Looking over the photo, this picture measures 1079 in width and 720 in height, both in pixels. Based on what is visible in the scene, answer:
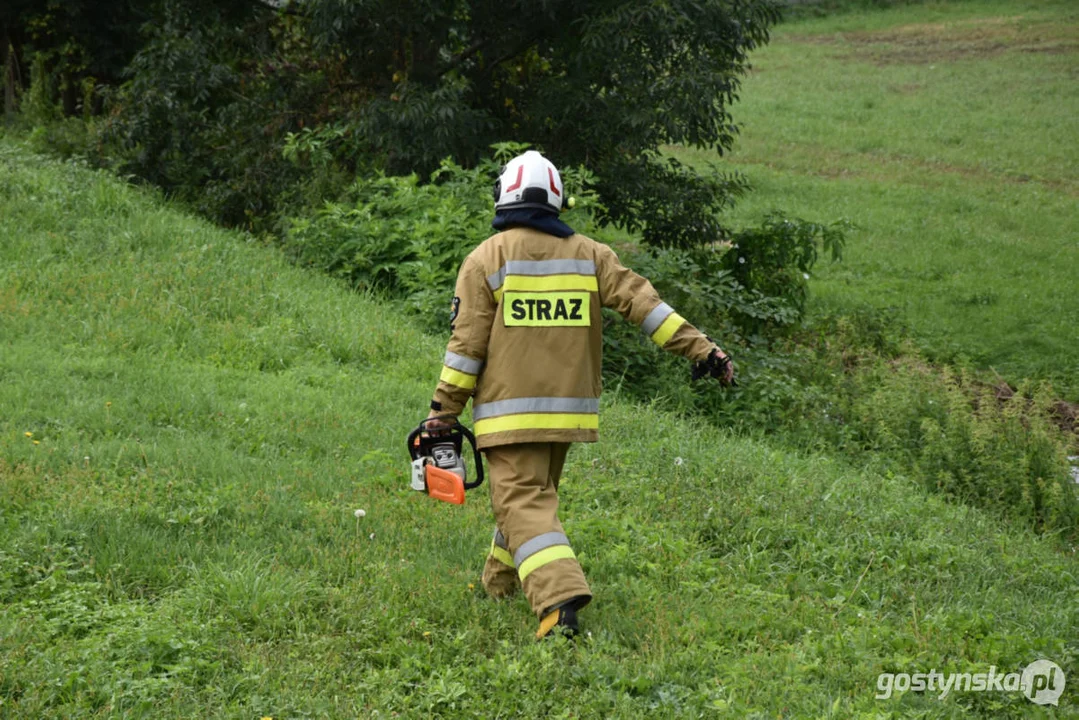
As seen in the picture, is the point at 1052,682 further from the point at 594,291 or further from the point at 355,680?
the point at 355,680

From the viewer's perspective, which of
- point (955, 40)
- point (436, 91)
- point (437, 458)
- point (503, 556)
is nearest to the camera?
point (437, 458)

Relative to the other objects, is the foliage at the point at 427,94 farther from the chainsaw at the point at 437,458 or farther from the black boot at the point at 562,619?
the black boot at the point at 562,619

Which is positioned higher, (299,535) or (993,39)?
(993,39)

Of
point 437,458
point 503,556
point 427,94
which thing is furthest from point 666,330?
point 427,94

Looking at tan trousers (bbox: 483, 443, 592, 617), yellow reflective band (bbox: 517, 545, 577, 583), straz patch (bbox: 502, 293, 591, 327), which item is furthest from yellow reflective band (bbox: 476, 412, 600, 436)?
yellow reflective band (bbox: 517, 545, 577, 583)

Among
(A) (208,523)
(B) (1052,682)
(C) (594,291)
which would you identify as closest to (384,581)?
(A) (208,523)

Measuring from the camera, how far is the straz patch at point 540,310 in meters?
4.96

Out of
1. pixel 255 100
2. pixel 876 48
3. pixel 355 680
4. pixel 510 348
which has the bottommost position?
pixel 355 680

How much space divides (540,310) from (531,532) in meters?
0.95

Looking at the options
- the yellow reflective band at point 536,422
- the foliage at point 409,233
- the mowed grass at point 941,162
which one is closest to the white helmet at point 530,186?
the yellow reflective band at point 536,422

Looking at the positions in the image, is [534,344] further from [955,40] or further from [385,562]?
[955,40]

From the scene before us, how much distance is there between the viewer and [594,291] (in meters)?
5.07

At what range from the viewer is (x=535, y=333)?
4969 millimetres

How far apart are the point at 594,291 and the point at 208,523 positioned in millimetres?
2331
